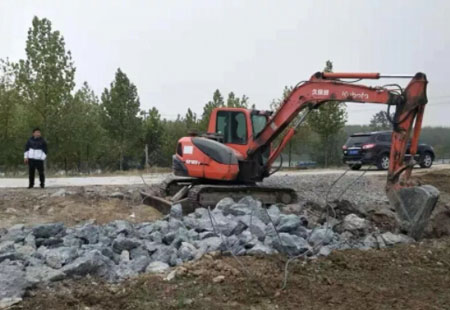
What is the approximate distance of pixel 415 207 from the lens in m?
8.17

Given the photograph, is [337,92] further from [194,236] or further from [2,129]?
[2,129]

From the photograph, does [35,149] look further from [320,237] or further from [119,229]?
[320,237]

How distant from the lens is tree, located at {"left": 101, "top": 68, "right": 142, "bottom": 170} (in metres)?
31.4

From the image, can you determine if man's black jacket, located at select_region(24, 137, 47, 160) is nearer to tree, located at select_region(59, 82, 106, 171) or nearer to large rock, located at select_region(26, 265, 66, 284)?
large rock, located at select_region(26, 265, 66, 284)

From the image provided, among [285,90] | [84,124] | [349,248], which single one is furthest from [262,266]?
[285,90]

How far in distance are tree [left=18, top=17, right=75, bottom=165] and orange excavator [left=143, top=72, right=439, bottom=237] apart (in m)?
13.1

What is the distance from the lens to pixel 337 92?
9.66 m

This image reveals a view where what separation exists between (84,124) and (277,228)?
23498 millimetres

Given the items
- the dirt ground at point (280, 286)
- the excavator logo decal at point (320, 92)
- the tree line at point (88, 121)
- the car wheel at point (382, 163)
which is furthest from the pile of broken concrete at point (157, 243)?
the car wheel at point (382, 163)

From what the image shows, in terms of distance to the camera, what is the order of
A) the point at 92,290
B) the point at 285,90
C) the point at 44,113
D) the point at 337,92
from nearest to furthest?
1. the point at 92,290
2. the point at 337,92
3. the point at 44,113
4. the point at 285,90

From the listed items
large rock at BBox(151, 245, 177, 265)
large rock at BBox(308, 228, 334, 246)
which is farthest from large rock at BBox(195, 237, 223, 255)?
large rock at BBox(308, 228, 334, 246)

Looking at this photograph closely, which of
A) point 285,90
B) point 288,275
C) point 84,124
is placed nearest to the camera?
point 288,275

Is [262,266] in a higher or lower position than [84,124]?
lower

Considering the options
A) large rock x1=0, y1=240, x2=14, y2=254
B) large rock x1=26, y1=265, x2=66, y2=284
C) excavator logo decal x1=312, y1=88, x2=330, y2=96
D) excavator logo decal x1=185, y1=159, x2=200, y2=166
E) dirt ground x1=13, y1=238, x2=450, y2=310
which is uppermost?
excavator logo decal x1=312, y1=88, x2=330, y2=96
